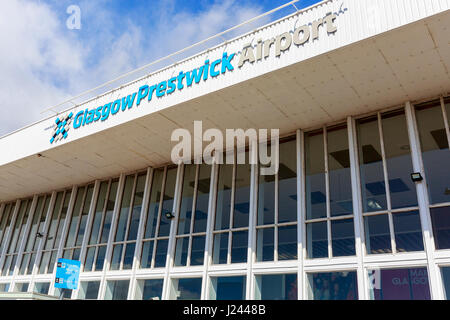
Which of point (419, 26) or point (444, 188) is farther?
point (444, 188)

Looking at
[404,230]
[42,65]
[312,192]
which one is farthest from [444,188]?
[42,65]

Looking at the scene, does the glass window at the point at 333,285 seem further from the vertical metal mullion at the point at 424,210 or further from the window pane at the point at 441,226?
the window pane at the point at 441,226

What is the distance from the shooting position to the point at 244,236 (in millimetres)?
10562

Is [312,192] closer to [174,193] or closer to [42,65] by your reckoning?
[174,193]

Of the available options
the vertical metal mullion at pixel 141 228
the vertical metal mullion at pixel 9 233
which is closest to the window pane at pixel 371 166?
the vertical metal mullion at pixel 141 228

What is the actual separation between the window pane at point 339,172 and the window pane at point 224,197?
126 inches

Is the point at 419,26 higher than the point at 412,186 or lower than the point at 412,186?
higher

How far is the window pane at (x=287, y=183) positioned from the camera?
33.1 ft

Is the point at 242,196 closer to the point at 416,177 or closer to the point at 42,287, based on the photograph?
the point at 416,177

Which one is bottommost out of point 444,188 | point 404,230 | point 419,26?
point 404,230

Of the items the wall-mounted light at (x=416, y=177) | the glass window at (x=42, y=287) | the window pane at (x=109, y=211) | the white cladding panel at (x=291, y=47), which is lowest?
the glass window at (x=42, y=287)

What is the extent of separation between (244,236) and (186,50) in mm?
5454

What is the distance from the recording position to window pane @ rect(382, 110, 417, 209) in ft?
28.1

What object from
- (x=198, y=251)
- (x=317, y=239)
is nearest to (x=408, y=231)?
(x=317, y=239)
